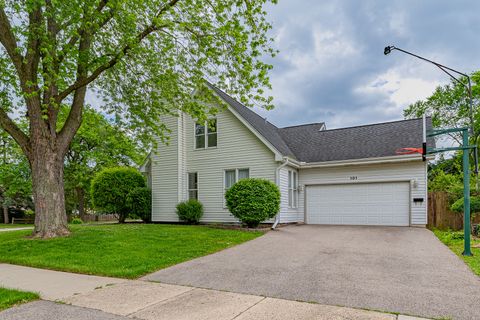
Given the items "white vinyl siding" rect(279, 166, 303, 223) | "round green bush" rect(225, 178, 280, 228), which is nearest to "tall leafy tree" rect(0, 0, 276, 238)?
"round green bush" rect(225, 178, 280, 228)

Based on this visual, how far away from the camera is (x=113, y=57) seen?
1002 centimetres

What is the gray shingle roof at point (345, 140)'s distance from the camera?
14406 mm

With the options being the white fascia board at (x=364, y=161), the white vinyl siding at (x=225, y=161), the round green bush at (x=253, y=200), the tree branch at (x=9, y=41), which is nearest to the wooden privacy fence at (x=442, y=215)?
the white fascia board at (x=364, y=161)

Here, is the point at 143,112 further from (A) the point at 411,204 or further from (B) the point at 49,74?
(A) the point at 411,204

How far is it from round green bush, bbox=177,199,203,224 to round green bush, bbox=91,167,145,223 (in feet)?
10.4

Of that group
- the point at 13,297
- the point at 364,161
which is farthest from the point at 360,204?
the point at 13,297

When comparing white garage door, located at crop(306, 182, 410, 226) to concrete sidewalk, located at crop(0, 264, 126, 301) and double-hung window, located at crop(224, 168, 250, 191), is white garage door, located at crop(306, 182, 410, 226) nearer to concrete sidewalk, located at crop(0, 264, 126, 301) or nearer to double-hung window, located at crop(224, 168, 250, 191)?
double-hung window, located at crop(224, 168, 250, 191)

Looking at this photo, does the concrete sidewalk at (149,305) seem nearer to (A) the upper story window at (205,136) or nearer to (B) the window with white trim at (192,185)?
(B) the window with white trim at (192,185)

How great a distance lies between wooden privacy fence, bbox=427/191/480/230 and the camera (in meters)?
12.9

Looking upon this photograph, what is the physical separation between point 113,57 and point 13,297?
7469 millimetres

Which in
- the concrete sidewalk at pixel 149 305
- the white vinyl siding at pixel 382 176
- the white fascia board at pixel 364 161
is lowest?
the concrete sidewalk at pixel 149 305

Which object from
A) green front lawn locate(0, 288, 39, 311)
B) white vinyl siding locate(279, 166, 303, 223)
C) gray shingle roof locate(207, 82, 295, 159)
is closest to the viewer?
green front lawn locate(0, 288, 39, 311)

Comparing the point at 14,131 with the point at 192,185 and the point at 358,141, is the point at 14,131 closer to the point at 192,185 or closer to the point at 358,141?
the point at 192,185

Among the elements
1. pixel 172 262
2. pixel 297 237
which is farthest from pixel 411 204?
pixel 172 262
